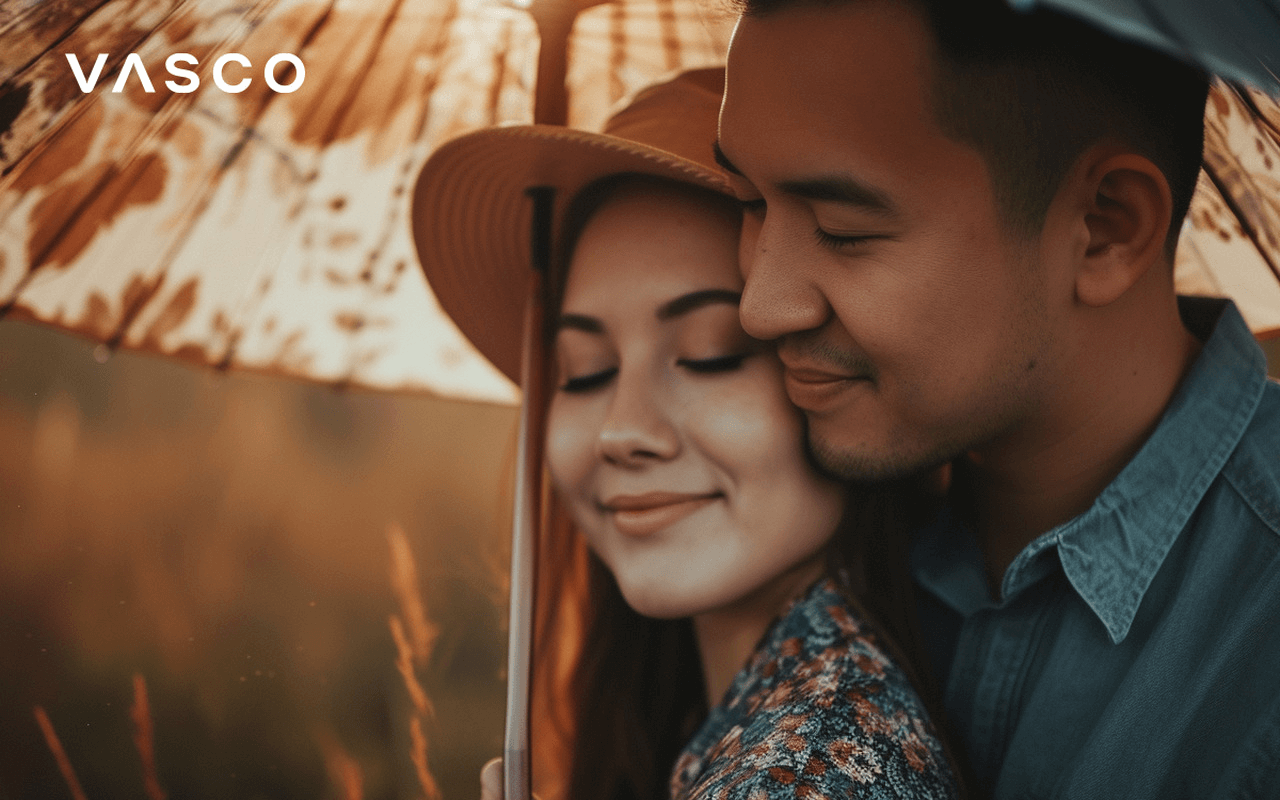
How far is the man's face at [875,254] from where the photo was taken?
1.16 meters

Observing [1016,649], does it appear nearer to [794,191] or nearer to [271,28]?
[794,191]

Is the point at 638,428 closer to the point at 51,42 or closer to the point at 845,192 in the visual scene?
the point at 845,192

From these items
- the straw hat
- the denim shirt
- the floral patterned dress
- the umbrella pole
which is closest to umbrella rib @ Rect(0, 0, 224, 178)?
the straw hat

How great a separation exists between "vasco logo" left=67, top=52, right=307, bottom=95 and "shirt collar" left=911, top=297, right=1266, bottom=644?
1.39 m

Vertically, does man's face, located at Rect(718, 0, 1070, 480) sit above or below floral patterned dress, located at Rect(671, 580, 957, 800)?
above

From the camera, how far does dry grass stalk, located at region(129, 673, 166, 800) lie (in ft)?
5.28

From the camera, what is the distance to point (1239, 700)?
3.84ft

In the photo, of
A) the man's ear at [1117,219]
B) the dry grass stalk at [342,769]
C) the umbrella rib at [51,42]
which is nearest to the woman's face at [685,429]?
the man's ear at [1117,219]

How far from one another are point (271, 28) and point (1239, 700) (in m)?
1.67

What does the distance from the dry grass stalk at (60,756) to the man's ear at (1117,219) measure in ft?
6.06

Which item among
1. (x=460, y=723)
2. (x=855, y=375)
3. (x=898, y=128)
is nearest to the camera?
(x=898, y=128)

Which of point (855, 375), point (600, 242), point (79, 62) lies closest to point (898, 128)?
point (855, 375)

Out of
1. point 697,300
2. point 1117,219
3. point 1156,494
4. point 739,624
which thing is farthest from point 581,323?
A: point 1156,494

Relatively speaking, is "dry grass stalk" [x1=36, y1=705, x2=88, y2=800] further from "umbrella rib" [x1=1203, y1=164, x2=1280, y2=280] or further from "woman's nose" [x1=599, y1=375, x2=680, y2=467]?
"umbrella rib" [x1=1203, y1=164, x2=1280, y2=280]
